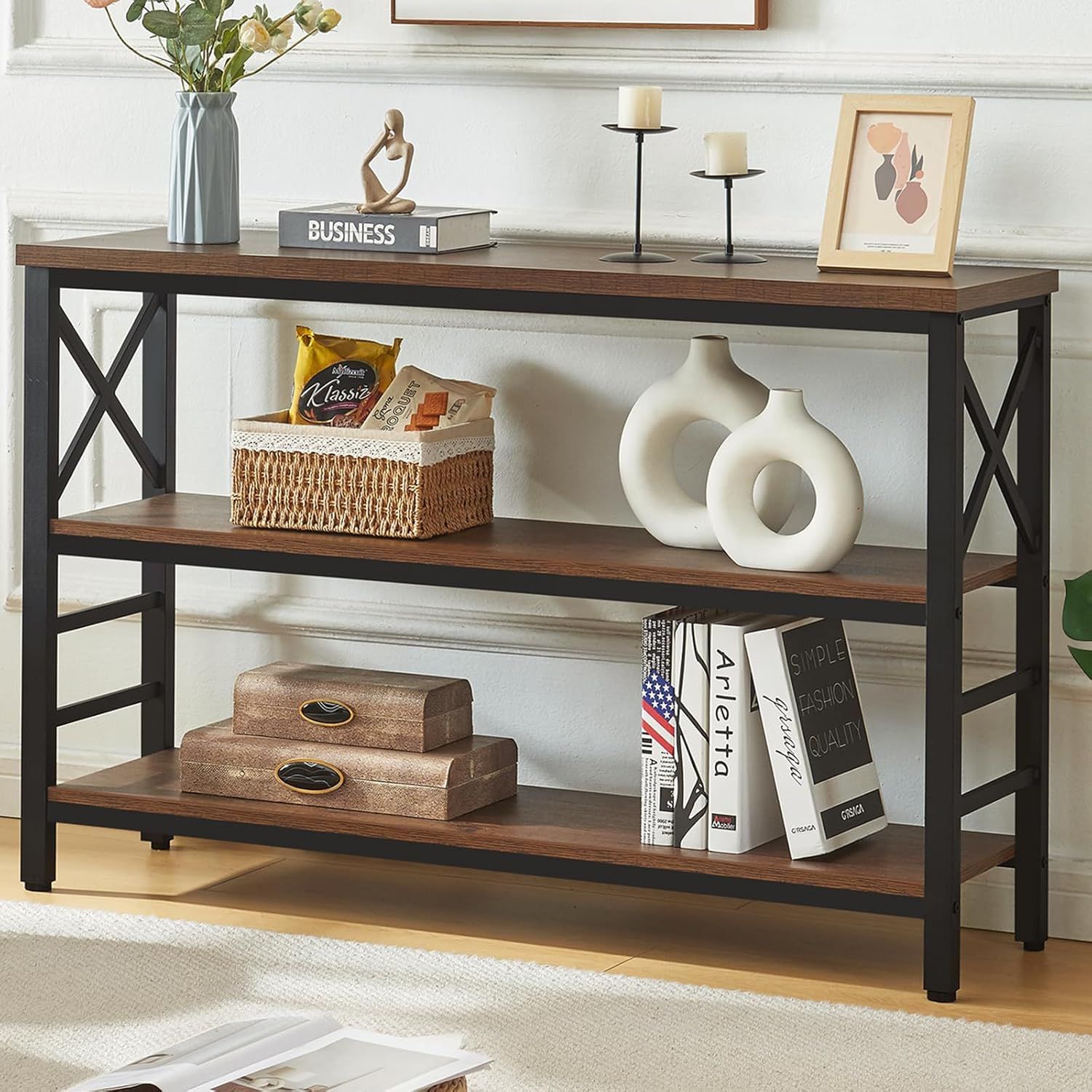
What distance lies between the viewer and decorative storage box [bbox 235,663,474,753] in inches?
111

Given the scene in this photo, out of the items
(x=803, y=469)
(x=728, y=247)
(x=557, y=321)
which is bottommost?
(x=803, y=469)

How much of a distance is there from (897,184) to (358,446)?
2.52 ft

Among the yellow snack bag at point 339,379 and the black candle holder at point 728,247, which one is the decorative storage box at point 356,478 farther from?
the black candle holder at point 728,247

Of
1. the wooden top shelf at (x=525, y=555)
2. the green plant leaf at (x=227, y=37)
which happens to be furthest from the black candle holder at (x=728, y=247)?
the green plant leaf at (x=227, y=37)

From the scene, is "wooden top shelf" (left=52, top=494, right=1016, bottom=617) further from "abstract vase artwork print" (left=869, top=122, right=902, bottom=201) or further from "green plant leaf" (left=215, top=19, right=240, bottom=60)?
"green plant leaf" (left=215, top=19, right=240, bottom=60)

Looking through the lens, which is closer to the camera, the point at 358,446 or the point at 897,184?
the point at 897,184

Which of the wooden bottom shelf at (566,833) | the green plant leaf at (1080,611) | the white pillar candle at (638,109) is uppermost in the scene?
the white pillar candle at (638,109)

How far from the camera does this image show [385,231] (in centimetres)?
277

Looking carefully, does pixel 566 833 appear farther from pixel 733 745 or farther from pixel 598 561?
A: pixel 598 561

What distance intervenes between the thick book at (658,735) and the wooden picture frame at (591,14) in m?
0.82

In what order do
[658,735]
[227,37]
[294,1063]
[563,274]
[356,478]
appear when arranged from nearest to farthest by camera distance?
[294,1063]
[563,274]
[658,735]
[356,478]
[227,37]

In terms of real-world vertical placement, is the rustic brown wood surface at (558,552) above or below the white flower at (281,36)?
below

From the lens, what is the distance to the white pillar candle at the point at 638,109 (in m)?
2.68

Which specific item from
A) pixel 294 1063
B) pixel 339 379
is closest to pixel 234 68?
pixel 339 379
